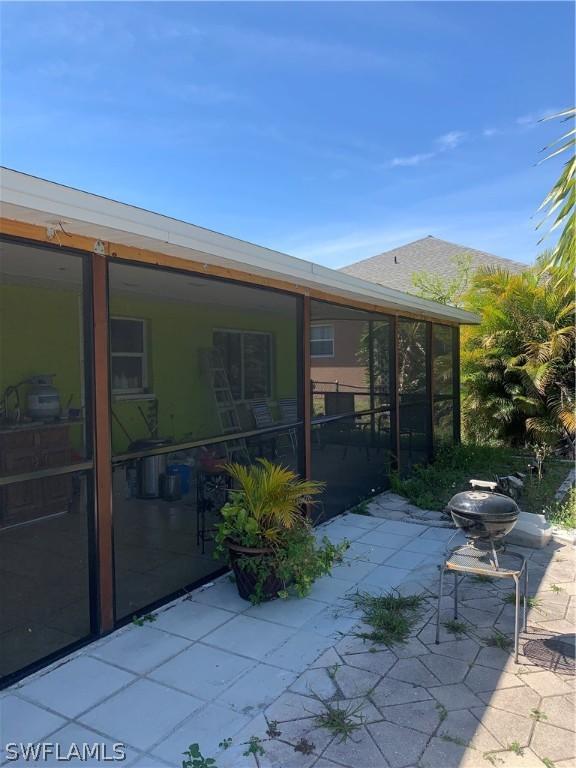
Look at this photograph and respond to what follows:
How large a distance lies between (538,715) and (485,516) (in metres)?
0.86

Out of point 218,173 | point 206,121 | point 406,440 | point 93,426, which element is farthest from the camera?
point 218,173

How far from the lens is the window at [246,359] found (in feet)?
25.1

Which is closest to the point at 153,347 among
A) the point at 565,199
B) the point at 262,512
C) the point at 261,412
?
the point at 261,412

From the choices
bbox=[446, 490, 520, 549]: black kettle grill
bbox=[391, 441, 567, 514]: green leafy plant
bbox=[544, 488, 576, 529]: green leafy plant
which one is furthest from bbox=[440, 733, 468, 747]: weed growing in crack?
bbox=[391, 441, 567, 514]: green leafy plant

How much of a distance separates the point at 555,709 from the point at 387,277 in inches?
512

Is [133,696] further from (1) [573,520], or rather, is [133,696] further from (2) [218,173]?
(2) [218,173]

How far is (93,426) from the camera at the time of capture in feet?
8.70

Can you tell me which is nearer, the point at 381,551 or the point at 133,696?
the point at 133,696

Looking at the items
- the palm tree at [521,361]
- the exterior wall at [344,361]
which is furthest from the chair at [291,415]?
the palm tree at [521,361]

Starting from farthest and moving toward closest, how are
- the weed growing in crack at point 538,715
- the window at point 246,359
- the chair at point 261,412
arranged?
the window at point 246,359 → the chair at point 261,412 → the weed growing in crack at point 538,715

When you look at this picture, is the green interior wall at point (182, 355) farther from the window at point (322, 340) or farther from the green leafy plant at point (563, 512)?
the green leafy plant at point (563, 512)

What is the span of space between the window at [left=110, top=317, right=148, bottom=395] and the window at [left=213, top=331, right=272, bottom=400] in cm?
132

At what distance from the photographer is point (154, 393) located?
685 cm

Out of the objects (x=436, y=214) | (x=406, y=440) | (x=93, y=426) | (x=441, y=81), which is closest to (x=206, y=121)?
(x=441, y=81)
